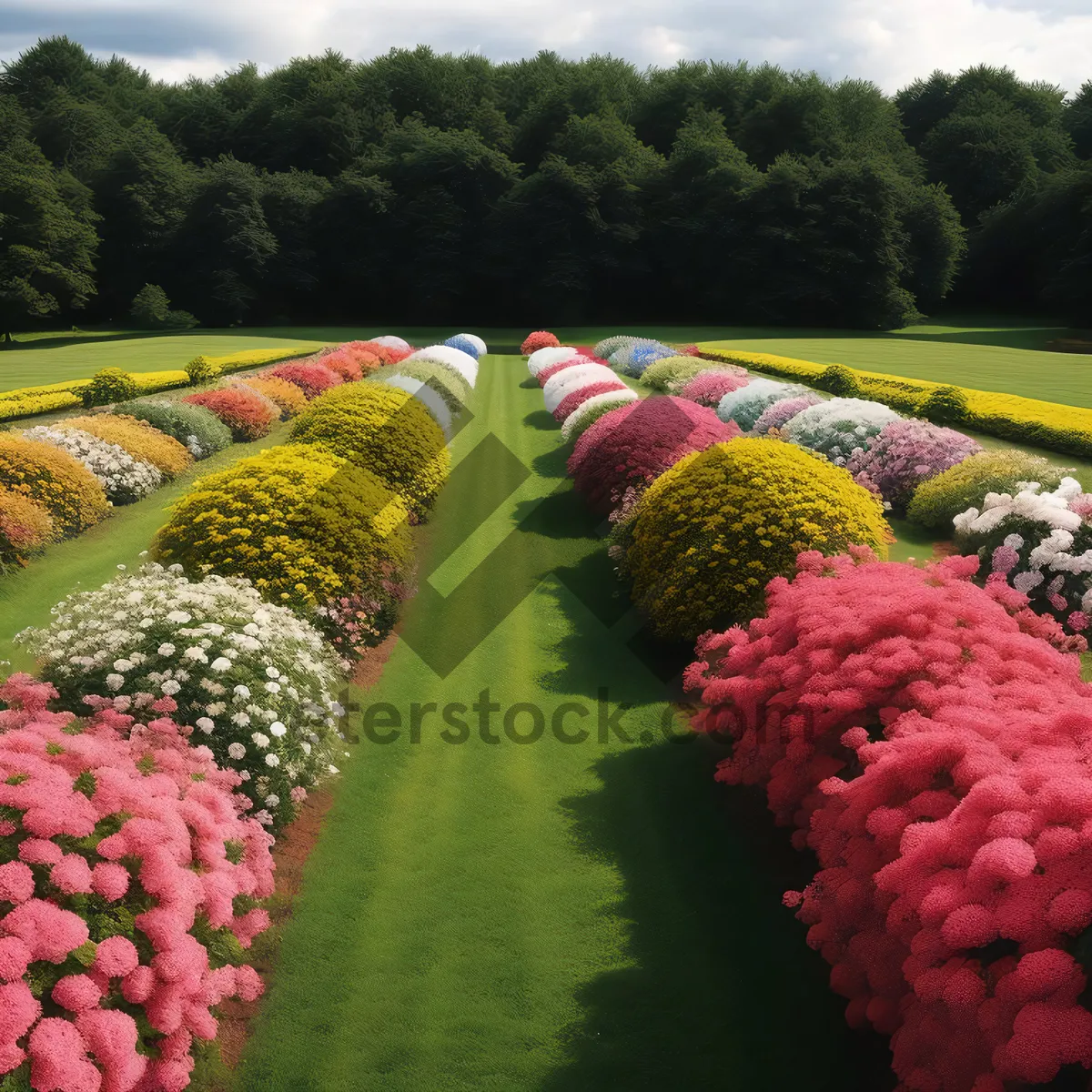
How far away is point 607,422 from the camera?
1361 centimetres

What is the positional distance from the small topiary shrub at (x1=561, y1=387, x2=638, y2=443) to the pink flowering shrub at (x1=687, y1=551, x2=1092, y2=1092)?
9.67 m

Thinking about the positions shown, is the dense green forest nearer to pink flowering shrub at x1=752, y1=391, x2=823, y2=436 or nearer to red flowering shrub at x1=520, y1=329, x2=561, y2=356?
red flowering shrub at x1=520, y1=329, x2=561, y2=356

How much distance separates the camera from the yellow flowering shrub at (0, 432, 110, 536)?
11.2 m

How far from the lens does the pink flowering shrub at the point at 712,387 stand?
20.2 meters

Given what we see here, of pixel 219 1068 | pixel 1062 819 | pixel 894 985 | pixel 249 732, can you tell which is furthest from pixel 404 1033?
pixel 1062 819

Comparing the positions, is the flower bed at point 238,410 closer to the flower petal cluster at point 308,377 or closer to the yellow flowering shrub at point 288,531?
the flower petal cluster at point 308,377

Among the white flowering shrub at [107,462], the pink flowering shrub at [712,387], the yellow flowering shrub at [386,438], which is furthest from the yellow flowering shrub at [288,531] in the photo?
the pink flowering shrub at [712,387]

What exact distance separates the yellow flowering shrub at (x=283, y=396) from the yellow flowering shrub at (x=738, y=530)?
1317cm

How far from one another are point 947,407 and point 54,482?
50.9ft

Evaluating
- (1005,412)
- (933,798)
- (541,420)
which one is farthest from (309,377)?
(933,798)

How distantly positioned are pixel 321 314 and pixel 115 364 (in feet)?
91.5

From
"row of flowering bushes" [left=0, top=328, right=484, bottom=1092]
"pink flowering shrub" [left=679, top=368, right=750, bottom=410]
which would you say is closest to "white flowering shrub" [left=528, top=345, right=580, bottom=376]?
"pink flowering shrub" [left=679, top=368, right=750, bottom=410]

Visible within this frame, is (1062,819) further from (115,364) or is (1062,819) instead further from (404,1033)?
(115,364)

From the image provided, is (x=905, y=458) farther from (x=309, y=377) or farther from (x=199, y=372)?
(x=199, y=372)
